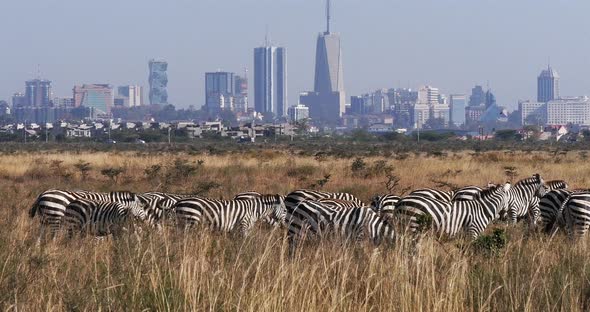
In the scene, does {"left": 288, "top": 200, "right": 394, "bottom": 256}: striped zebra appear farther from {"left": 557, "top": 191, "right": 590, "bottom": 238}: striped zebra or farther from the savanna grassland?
{"left": 557, "top": 191, "right": 590, "bottom": 238}: striped zebra

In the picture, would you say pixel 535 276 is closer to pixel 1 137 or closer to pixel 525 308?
pixel 525 308

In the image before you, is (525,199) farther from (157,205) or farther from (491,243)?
(491,243)

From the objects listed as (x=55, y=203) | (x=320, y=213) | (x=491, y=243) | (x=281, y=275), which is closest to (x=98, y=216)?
(x=55, y=203)

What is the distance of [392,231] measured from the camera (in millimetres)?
10719

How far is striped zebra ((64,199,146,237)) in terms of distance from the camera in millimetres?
13148

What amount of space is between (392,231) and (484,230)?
11.3ft

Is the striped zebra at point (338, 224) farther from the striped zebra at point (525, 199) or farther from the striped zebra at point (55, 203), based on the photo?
the striped zebra at point (525, 199)

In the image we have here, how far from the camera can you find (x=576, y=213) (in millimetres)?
14039

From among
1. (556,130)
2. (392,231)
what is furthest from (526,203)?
(556,130)

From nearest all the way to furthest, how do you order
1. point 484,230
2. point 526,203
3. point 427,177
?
1. point 484,230
2. point 526,203
3. point 427,177

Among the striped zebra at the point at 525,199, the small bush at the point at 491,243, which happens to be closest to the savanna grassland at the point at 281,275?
the small bush at the point at 491,243

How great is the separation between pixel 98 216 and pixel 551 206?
20.1 ft

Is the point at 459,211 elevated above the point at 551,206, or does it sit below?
above

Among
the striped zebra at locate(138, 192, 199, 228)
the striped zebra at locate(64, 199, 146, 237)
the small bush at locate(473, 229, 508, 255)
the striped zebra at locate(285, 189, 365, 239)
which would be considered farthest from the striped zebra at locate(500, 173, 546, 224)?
the striped zebra at locate(64, 199, 146, 237)
